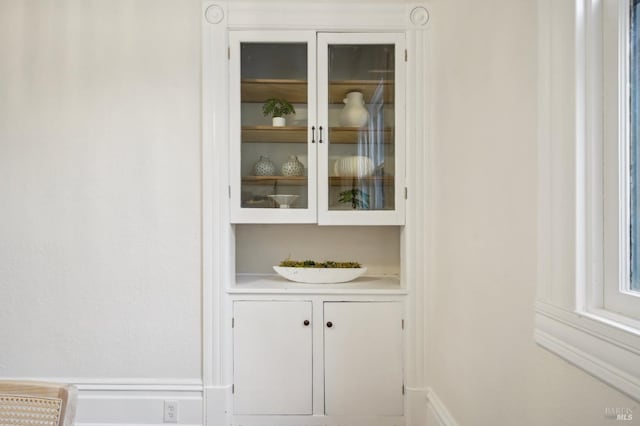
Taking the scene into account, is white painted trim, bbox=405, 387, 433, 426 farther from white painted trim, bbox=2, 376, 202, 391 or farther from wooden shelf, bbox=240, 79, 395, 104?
wooden shelf, bbox=240, 79, 395, 104

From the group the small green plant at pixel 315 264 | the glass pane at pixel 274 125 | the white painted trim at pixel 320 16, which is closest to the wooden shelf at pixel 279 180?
the glass pane at pixel 274 125

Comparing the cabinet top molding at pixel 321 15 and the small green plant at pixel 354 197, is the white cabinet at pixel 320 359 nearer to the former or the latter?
the small green plant at pixel 354 197

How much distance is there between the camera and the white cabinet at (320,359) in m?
1.84

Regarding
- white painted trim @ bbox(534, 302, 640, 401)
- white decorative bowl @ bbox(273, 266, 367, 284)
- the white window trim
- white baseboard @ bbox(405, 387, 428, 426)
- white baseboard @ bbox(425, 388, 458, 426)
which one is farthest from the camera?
white decorative bowl @ bbox(273, 266, 367, 284)

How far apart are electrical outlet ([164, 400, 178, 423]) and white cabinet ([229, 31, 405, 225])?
977 millimetres

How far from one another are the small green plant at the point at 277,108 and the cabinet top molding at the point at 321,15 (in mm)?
365

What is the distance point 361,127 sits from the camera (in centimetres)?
191

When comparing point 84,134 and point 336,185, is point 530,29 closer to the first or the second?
point 336,185

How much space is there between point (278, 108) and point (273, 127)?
4.1 inches

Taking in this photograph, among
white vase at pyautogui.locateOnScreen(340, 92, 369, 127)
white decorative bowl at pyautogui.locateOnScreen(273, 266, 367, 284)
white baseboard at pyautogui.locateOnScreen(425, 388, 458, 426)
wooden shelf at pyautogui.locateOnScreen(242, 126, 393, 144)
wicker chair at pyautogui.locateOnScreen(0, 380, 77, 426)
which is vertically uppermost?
white vase at pyautogui.locateOnScreen(340, 92, 369, 127)

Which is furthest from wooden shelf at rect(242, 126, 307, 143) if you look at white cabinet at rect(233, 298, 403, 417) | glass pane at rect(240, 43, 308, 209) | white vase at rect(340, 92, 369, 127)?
white cabinet at rect(233, 298, 403, 417)

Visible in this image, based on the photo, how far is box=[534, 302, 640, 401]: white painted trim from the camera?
69 cm

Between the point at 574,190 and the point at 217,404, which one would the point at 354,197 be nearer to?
the point at 574,190

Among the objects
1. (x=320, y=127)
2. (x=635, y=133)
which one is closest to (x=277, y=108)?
(x=320, y=127)
